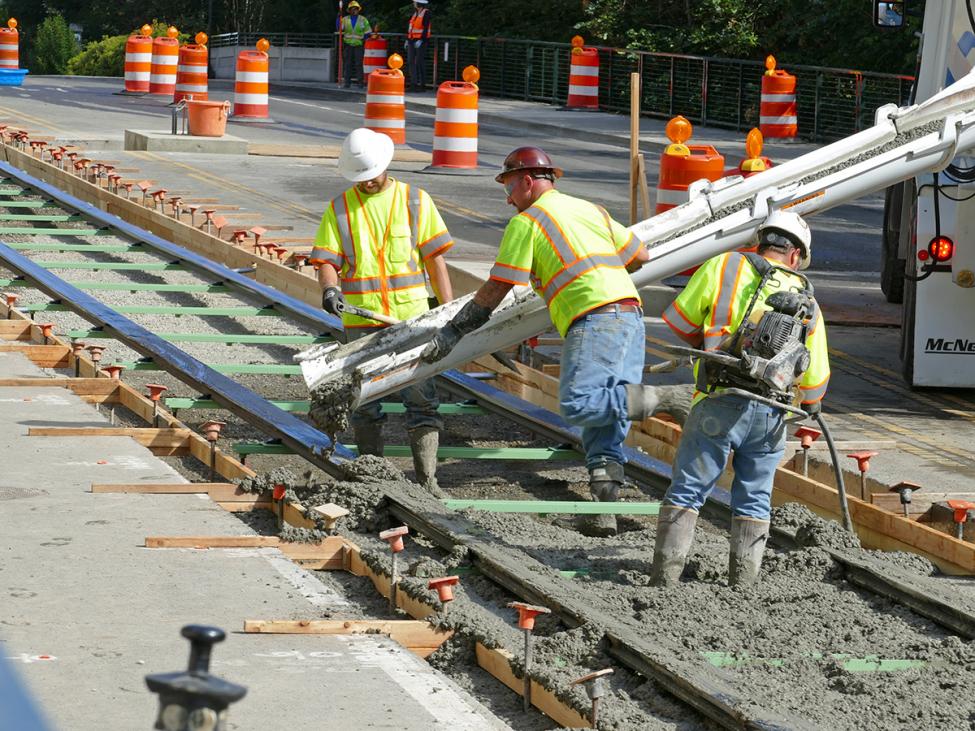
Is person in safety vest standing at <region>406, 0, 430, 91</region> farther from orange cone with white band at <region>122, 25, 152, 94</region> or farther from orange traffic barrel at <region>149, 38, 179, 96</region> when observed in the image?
orange cone with white band at <region>122, 25, 152, 94</region>

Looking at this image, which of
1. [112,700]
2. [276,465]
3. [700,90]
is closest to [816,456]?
[276,465]

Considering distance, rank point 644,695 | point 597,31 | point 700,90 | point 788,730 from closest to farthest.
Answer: point 788,730, point 644,695, point 700,90, point 597,31

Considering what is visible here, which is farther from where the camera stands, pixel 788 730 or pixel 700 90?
pixel 700 90

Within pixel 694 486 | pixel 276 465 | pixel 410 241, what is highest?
pixel 410 241

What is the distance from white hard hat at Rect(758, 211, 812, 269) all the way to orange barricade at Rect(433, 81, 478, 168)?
641 inches

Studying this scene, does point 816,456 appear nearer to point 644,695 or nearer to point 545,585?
point 545,585

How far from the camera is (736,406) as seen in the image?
668 centimetres

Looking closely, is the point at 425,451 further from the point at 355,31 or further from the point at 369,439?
the point at 355,31

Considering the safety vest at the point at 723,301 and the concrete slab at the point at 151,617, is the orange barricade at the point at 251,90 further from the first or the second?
the safety vest at the point at 723,301

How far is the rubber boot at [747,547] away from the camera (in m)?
6.89

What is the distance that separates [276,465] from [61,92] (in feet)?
93.5

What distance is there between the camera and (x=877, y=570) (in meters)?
7.13

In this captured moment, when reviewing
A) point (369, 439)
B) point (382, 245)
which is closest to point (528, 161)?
point (382, 245)

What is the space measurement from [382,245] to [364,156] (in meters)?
0.47
